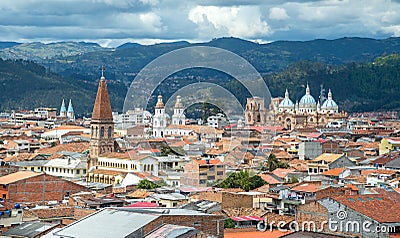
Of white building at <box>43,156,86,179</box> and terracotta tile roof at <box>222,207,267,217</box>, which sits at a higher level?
white building at <box>43,156,86,179</box>

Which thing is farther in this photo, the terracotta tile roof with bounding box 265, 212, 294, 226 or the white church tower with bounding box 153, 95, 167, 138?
the white church tower with bounding box 153, 95, 167, 138

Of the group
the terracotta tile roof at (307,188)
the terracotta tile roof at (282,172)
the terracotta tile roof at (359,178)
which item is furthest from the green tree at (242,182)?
the terracotta tile roof at (359,178)

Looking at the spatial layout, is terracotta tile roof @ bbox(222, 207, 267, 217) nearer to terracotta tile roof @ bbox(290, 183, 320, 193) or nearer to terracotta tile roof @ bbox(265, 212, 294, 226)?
terracotta tile roof @ bbox(265, 212, 294, 226)

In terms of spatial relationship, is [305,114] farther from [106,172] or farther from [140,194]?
[140,194]

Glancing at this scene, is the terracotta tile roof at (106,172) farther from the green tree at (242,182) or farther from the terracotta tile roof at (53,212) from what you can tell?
the terracotta tile roof at (53,212)

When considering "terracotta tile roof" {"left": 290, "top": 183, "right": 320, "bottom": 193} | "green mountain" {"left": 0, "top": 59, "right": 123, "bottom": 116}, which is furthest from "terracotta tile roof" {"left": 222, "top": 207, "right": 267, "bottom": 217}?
"green mountain" {"left": 0, "top": 59, "right": 123, "bottom": 116}
